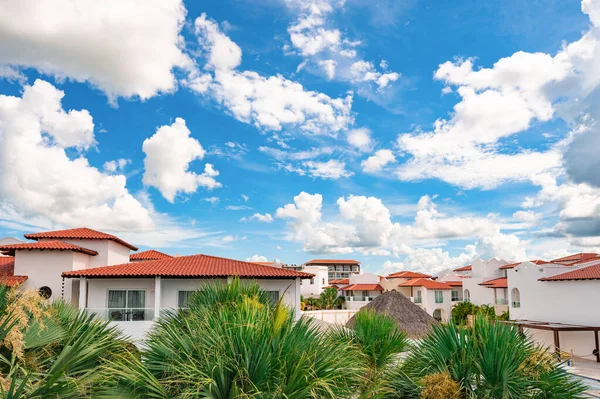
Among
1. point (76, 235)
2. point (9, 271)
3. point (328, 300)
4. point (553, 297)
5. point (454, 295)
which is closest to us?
point (9, 271)

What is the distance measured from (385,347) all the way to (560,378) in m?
3.74

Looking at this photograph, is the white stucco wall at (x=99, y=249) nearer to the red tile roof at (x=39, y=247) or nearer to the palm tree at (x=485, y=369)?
the red tile roof at (x=39, y=247)

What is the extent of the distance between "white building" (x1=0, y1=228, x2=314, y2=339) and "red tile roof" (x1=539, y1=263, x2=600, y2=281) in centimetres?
1831

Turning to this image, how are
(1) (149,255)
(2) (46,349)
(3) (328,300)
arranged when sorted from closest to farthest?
1. (2) (46,349)
2. (1) (149,255)
3. (3) (328,300)

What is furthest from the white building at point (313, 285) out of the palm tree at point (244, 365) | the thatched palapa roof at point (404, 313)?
the palm tree at point (244, 365)

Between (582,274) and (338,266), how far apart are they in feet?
302

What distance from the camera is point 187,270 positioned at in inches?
1075

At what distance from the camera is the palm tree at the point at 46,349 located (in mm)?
5773

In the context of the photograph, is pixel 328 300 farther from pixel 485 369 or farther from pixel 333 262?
pixel 485 369

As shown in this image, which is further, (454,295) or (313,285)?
(313,285)

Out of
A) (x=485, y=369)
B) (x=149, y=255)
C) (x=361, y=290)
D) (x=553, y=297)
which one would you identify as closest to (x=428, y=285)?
(x=361, y=290)

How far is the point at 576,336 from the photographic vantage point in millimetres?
31594

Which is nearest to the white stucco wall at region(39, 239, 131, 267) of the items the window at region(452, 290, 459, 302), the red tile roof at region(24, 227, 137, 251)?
the red tile roof at region(24, 227, 137, 251)

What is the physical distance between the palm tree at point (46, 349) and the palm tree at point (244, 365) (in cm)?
62
